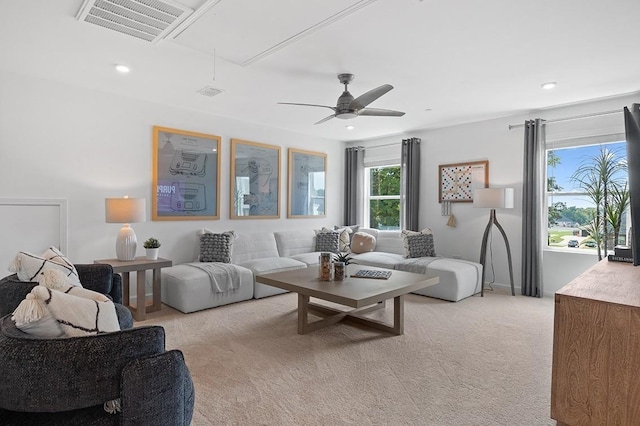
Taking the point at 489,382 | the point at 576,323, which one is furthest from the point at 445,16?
the point at 489,382

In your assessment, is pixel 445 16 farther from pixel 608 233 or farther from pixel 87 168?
pixel 87 168

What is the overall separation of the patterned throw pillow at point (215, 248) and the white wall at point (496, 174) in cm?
328

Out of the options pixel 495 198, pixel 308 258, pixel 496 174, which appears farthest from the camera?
pixel 308 258

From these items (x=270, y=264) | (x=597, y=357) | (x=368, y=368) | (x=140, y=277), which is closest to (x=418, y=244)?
(x=270, y=264)

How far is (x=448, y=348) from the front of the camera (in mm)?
3049

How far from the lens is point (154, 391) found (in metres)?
1.30

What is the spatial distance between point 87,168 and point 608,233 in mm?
Result: 6057

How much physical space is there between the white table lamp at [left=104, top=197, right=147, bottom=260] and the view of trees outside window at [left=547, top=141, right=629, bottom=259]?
518 cm

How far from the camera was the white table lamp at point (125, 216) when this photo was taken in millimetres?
3799

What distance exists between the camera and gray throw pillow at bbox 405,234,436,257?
530cm

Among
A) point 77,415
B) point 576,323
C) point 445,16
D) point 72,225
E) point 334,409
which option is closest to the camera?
point 77,415

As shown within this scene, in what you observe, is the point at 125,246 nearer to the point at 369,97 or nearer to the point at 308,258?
the point at 308,258

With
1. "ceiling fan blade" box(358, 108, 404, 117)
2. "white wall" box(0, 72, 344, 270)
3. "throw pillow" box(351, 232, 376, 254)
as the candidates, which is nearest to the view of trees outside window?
"throw pillow" box(351, 232, 376, 254)

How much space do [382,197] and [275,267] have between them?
2.88m
